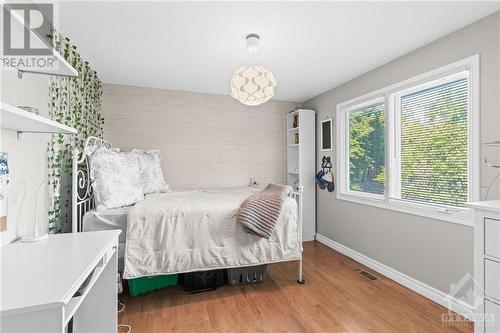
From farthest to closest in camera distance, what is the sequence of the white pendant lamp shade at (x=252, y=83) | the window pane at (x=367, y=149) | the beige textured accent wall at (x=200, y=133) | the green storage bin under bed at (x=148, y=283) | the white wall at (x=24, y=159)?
the beige textured accent wall at (x=200, y=133), the window pane at (x=367, y=149), the green storage bin under bed at (x=148, y=283), the white pendant lamp shade at (x=252, y=83), the white wall at (x=24, y=159)

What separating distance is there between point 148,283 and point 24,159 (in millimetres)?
1469

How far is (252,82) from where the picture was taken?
6.47 feet

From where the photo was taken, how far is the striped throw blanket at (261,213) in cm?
214

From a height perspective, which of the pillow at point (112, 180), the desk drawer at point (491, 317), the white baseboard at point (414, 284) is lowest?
the white baseboard at point (414, 284)

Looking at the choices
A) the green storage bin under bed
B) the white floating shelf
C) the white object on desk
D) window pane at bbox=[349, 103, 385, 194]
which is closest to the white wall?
the white floating shelf

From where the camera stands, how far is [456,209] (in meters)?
Answer: 2.02

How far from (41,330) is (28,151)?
118cm

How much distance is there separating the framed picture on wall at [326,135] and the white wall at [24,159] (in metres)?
3.23

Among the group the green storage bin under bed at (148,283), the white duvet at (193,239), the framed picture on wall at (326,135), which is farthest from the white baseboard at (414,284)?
the green storage bin under bed at (148,283)

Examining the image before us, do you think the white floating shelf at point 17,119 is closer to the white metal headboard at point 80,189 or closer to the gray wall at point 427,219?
the white metal headboard at point 80,189

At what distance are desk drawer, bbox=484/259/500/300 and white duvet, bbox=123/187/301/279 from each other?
1.36 metres

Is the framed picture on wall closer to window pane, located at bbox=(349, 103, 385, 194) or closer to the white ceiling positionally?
window pane, located at bbox=(349, 103, 385, 194)

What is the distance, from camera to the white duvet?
78.6 inches

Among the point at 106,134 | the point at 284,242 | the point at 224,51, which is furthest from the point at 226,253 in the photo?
the point at 106,134
